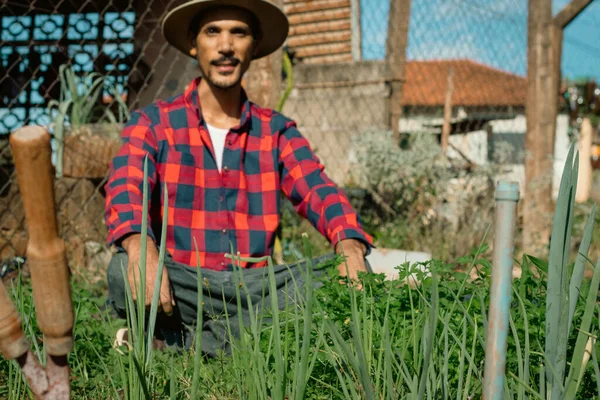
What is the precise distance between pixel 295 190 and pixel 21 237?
182cm

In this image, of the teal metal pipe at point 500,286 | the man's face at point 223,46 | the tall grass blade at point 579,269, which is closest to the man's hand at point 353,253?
the man's face at point 223,46

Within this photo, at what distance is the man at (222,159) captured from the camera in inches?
111

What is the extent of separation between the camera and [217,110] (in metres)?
3.02

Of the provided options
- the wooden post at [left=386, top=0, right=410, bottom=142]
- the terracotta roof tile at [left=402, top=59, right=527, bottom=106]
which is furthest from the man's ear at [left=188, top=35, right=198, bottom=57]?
the terracotta roof tile at [left=402, top=59, right=527, bottom=106]

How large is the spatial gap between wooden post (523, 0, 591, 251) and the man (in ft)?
9.51

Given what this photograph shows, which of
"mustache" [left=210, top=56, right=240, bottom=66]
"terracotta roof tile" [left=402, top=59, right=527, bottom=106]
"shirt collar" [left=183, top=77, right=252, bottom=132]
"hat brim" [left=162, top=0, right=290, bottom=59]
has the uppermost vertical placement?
"terracotta roof tile" [left=402, top=59, right=527, bottom=106]

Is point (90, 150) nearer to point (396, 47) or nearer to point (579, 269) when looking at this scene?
point (396, 47)

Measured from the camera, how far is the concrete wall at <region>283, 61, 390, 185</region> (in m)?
7.46

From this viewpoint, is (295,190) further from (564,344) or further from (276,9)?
(564,344)

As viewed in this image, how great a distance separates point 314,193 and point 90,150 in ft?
4.96

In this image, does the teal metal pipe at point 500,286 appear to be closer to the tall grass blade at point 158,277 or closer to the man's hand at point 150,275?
the tall grass blade at point 158,277

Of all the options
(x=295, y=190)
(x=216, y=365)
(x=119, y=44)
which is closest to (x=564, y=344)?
(x=216, y=365)

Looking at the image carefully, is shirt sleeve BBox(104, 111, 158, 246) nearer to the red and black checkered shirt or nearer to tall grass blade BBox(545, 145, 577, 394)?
the red and black checkered shirt

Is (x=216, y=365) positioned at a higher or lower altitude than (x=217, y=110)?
lower
